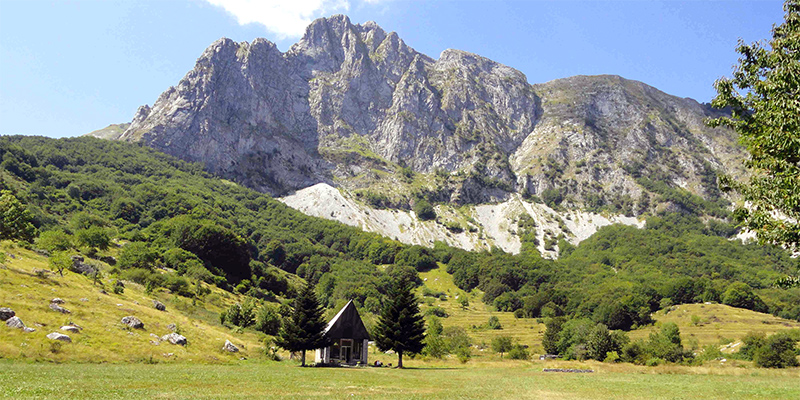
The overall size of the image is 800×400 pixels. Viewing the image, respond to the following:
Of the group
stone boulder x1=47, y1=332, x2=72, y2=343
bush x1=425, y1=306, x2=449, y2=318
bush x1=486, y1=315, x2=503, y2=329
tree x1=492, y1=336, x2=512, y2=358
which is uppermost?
stone boulder x1=47, y1=332, x2=72, y2=343

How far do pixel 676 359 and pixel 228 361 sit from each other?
83.9m

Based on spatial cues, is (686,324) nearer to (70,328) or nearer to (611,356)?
(611,356)

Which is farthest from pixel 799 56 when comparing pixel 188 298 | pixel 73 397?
pixel 188 298

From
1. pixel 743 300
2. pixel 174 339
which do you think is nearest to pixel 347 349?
pixel 174 339

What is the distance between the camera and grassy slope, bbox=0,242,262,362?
38625 mm

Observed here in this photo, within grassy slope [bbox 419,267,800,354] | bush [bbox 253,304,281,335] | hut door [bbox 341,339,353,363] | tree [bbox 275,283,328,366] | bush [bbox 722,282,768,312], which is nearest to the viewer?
tree [bbox 275,283,328,366]

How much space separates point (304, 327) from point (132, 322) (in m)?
18.4

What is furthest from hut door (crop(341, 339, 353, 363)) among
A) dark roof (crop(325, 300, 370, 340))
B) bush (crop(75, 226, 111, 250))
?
bush (crop(75, 226, 111, 250))

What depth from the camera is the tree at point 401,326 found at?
5728cm

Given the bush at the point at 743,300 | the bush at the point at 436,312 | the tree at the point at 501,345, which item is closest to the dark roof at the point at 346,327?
the tree at the point at 501,345

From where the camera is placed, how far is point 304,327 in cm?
5344

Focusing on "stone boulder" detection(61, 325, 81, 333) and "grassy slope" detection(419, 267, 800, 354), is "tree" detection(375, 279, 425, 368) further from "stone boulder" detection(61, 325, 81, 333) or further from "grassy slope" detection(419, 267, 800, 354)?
"grassy slope" detection(419, 267, 800, 354)

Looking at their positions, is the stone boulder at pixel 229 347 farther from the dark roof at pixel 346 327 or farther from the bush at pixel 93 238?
the bush at pixel 93 238

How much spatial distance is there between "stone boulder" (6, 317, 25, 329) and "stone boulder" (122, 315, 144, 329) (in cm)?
1023
